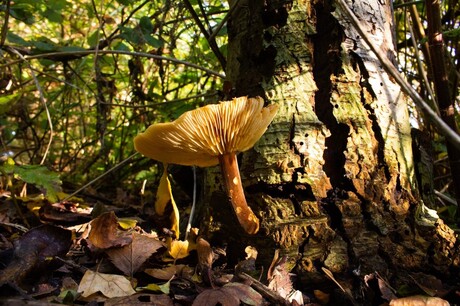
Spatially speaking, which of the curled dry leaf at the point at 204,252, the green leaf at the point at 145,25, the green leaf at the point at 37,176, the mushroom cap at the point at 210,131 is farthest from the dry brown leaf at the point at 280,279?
the green leaf at the point at 145,25

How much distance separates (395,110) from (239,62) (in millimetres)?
671

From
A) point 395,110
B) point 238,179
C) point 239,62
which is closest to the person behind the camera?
point 238,179

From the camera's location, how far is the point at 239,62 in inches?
69.8

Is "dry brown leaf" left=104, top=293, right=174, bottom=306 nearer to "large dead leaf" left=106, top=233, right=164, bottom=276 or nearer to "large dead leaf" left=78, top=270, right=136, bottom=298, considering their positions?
"large dead leaf" left=78, top=270, right=136, bottom=298

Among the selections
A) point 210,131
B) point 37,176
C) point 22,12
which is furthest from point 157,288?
point 22,12

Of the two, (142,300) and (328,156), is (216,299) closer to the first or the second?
(142,300)

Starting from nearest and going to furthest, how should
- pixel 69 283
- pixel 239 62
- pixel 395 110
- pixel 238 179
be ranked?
pixel 69 283, pixel 238 179, pixel 395 110, pixel 239 62

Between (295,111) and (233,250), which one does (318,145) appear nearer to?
(295,111)

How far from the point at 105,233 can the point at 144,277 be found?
8.3 inches

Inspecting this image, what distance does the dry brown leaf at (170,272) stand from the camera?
139 cm

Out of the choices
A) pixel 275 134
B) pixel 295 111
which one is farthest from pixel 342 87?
pixel 275 134

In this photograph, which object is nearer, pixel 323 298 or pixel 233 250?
pixel 323 298

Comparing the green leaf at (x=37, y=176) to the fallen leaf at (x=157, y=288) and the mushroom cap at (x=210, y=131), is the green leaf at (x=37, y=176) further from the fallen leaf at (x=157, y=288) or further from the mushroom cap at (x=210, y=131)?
the fallen leaf at (x=157, y=288)

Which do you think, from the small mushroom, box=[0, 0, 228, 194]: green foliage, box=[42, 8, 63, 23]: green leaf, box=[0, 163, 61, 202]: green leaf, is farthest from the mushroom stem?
box=[42, 8, 63, 23]: green leaf
